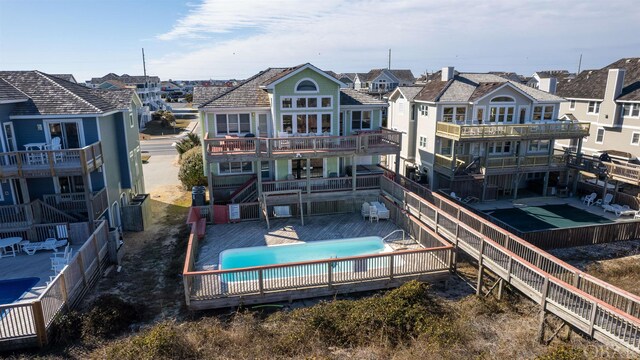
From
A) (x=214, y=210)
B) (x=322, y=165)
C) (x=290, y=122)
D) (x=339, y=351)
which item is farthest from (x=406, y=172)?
(x=339, y=351)

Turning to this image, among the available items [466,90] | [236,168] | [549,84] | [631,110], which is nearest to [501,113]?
[466,90]

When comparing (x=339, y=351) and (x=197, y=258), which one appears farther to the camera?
(x=197, y=258)

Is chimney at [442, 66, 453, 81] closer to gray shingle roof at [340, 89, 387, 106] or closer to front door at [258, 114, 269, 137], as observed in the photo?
gray shingle roof at [340, 89, 387, 106]

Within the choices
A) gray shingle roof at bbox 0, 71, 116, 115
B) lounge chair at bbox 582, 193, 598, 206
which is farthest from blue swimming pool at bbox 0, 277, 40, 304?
lounge chair at bbox 582, 193, 598, 206

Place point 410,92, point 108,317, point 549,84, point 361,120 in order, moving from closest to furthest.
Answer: point 108,317, point 361,120, point 410,92, point 549,84

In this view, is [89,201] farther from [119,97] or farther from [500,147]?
[500,147]

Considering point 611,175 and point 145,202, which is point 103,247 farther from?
point 611,175

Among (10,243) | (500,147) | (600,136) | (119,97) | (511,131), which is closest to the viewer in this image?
(10,243)
